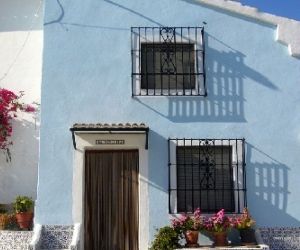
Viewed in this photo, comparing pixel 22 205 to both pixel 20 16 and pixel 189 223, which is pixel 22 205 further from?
pixel 20 16

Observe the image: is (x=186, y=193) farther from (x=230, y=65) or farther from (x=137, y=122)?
(x=230, y=65)

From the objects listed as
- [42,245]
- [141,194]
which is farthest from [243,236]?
[42,245]

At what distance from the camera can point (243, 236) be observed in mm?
10945

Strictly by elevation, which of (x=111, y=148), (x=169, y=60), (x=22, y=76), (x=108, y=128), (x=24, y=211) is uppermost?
(x=169, y=60)

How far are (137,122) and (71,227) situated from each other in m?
2.62

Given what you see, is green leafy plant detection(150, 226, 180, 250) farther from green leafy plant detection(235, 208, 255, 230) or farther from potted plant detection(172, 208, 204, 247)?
green leafy plant detection(235, 208, 255, 230)

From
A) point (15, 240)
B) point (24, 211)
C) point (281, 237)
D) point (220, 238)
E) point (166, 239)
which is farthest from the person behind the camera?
point (24, 211)

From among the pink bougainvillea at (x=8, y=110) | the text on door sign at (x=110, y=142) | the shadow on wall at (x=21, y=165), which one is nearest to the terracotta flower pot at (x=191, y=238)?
the text on door sign at (x=110, y=142)

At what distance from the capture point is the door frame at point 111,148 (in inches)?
442

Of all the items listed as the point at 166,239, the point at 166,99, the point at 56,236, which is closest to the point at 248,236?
the point at 166,239

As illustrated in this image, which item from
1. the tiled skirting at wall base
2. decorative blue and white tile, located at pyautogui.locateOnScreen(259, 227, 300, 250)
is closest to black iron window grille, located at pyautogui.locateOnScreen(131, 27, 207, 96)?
decorative blue and white tile, located at pyautogui.locateOnScreen(259, 227, 300, 250)

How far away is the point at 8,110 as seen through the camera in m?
12.8

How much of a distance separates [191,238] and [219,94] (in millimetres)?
3254

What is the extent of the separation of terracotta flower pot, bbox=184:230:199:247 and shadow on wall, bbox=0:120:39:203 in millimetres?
3962
